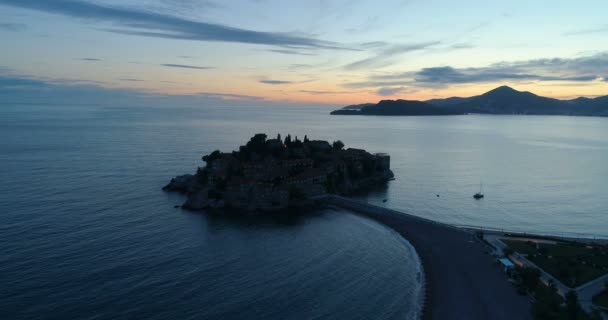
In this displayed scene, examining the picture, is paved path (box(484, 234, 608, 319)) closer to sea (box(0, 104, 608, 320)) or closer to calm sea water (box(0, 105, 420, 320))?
sea (box(0, 104, 608, 320))

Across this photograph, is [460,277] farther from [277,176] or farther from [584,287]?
[277,176]

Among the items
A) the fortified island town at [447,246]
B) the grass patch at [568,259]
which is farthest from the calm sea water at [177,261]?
the grass patch at [568,259]

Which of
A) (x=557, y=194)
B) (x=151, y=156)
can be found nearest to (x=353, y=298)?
(x=557, y=194)

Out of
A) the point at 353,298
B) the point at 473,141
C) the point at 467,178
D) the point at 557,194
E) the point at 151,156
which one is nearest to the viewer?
the point at 353,298

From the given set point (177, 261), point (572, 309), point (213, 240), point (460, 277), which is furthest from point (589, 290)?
point (213, 240)

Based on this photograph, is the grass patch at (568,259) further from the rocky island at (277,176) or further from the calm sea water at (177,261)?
the rocky island at (277,176)

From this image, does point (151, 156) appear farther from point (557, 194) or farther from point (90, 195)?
point (557, 194)

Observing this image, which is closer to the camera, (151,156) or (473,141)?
(151,156)
